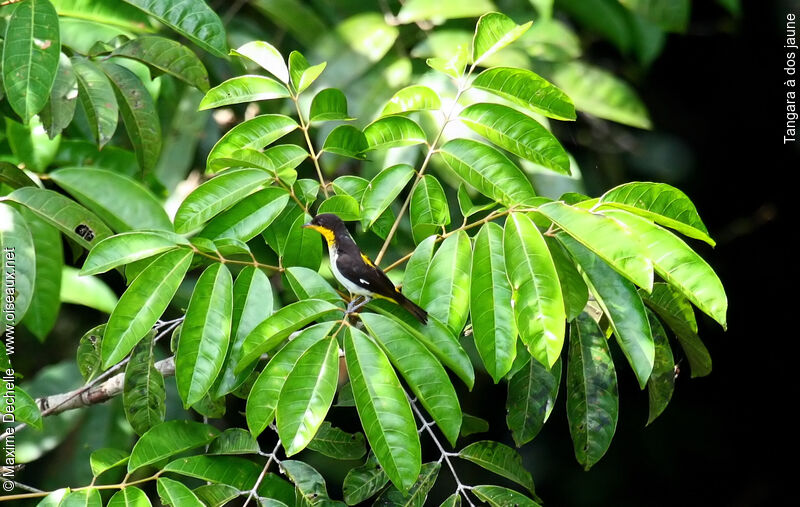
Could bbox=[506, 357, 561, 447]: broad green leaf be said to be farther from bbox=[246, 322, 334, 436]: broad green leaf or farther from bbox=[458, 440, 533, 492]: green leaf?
bbox=[246, 322, 334, 436]: broad green leaf

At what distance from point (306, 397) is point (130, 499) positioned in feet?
1.57

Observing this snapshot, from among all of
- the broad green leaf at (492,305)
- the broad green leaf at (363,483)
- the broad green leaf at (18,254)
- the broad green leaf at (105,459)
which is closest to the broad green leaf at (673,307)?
the broad green leaf at (492,305)

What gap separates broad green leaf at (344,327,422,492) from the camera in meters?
1.65

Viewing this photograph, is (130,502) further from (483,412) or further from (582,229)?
(483,412)

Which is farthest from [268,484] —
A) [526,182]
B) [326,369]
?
[526,182]

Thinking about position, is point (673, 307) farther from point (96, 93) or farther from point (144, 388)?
point (96, 93)

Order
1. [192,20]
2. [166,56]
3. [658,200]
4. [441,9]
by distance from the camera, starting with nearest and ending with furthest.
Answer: [658,200], [192,20], [166,56], [441,9]

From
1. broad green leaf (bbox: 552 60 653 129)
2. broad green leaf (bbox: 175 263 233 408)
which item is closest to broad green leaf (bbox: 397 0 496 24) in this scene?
broad green leaf (bbox: 552 60 653 129)

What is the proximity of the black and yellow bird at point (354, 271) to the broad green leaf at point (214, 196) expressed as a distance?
199mm

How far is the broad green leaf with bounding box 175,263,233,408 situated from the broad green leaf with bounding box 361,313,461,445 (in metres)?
0.32

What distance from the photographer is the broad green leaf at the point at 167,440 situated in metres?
1.90

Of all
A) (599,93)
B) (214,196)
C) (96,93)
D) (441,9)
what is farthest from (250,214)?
(599,93)

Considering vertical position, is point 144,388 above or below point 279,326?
below

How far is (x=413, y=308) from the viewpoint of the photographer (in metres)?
1.87
